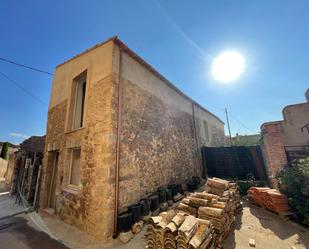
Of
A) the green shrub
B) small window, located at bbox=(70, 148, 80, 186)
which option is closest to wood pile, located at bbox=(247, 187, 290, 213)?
the green shrub

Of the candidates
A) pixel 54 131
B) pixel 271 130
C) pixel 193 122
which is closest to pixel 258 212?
pixel 271 130

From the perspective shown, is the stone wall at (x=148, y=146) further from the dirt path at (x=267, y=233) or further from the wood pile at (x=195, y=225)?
the dirt path at (x=267, y=233)

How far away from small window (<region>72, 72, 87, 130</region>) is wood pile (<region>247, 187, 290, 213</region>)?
7193 mm

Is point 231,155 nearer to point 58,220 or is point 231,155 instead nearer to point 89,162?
point 89,162

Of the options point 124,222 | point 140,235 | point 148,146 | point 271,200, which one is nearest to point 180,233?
point 140,235

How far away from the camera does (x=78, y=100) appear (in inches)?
255

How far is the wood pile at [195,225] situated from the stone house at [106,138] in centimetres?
146

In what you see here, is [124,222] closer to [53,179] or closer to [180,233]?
[180,233]

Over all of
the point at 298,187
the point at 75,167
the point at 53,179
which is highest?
the point at 75,167

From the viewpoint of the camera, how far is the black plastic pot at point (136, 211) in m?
4.32

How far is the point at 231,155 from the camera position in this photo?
9453mm

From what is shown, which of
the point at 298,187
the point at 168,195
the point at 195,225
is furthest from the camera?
the point at 168,195

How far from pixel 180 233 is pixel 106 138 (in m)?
2.92

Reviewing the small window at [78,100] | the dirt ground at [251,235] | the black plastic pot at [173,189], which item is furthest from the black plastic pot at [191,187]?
the small window at [78,100]
